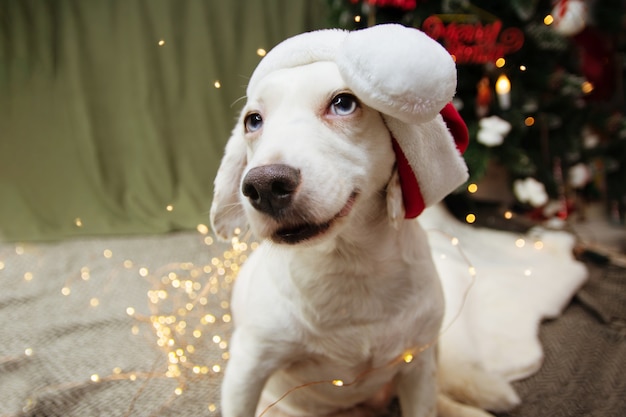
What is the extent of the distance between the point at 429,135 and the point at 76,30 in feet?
7.06

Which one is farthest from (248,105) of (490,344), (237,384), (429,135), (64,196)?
(64,196)

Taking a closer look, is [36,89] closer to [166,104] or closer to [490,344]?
[166,104]

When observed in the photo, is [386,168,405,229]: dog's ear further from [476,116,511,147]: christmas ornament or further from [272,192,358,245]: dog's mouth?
[476,116,511,147]: christmas ornament

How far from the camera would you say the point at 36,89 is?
7.56 ft

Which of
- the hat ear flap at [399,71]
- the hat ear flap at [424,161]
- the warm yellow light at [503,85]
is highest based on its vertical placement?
the hat ear flap at [399,71]

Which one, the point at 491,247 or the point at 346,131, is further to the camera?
the point at 491,247

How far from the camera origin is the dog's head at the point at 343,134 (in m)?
0.62

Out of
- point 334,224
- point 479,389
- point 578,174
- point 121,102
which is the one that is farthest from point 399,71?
point 121,102

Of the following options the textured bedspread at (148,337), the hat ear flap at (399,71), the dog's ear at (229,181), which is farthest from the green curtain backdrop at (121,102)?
the hat ear flap at (399,71)

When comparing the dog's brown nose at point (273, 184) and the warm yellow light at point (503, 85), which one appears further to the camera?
the warm yellow light at point (503, 85)

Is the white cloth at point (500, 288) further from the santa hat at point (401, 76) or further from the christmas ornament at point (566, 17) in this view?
the christmas ornament at point (566, 17)

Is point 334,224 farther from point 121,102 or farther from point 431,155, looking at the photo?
point 121,102

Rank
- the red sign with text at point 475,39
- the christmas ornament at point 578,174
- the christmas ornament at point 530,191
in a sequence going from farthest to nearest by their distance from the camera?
the christmas ornament at point 578,174, the christmas ornament at point 530,191, the red sign with text at point 475,39

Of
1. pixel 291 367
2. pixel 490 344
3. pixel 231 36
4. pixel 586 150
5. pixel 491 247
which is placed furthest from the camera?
pixel 231 36
